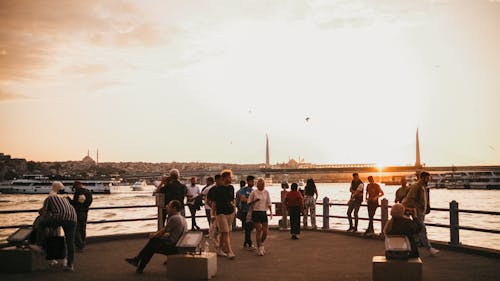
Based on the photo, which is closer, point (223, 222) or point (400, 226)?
point (400, 226)

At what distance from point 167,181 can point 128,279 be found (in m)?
5.36

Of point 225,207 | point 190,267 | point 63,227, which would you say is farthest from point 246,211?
point 63,227

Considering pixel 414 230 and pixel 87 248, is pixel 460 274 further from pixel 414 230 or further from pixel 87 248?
pixel 87 248

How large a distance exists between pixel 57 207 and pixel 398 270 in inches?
269

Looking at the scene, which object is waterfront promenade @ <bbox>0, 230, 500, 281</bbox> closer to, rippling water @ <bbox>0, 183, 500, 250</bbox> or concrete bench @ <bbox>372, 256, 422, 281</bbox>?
concrete bench @ <bbox>372, 256, 422, 281</bbox>

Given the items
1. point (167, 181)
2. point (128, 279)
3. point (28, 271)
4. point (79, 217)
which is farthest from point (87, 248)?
point (128, 279)

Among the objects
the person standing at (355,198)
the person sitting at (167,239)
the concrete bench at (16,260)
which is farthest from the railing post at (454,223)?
the concrete bench at (16,260)

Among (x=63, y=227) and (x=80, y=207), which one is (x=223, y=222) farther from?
(x=80, y=207)

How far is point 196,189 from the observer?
20984 mm

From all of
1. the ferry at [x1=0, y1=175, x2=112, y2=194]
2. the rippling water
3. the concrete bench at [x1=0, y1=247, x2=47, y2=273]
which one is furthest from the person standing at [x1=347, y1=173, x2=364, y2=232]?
the ferry at [x1=0, y1=175, x2=112, y2=194]

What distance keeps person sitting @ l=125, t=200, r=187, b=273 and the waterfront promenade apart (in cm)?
30

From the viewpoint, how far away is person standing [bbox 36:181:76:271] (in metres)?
12.2

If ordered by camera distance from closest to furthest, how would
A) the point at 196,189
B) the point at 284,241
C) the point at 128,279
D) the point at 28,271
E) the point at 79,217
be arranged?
1. the point at 128,279
2. the point at 28,271
3. the point at 79,217
4. the point at 284,241
5. the point at 196,189

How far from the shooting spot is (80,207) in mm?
16094
